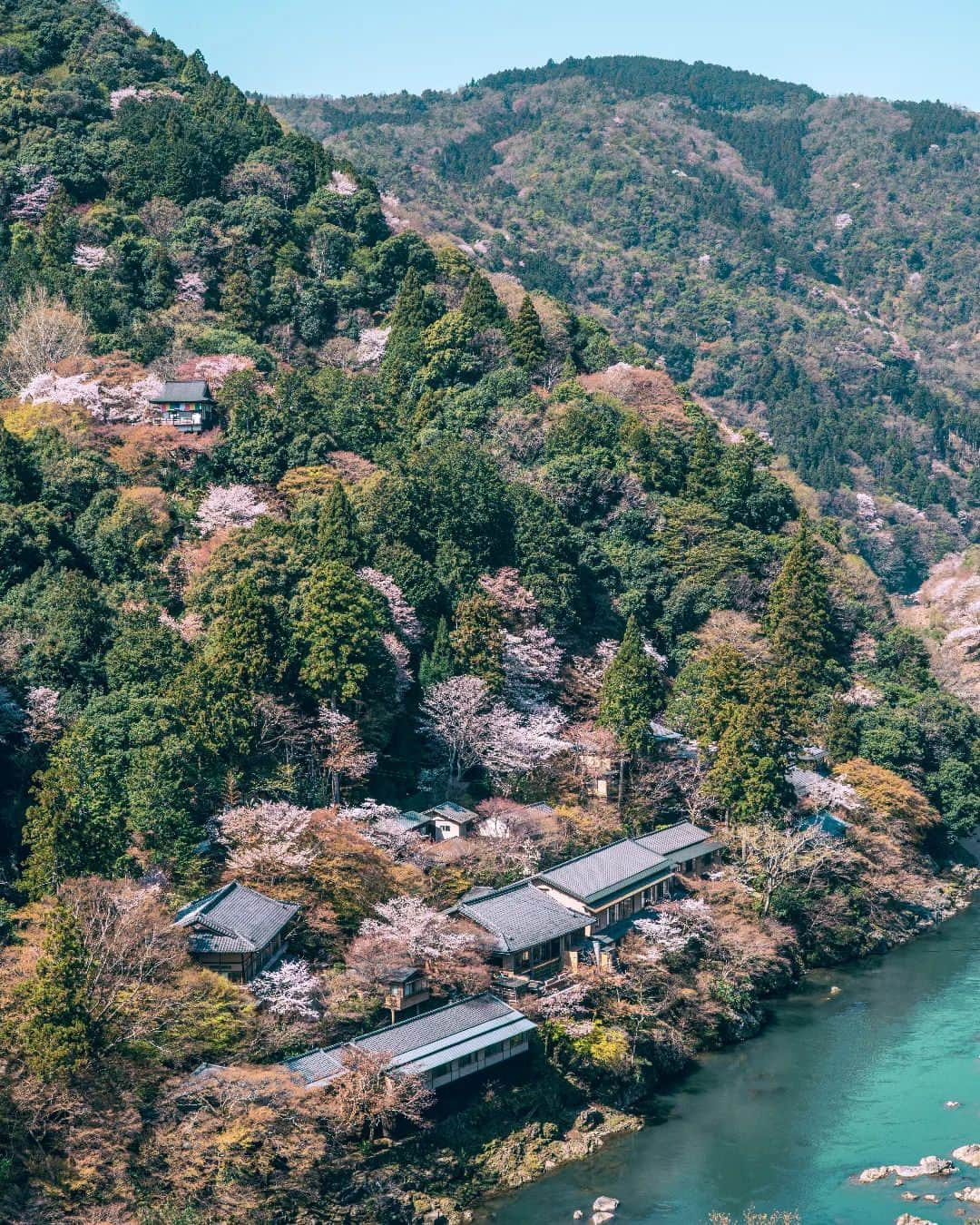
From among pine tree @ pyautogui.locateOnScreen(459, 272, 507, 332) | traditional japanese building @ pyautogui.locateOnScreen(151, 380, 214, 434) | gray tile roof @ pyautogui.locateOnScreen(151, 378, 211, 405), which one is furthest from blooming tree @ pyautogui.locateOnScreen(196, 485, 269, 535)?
pine tree @ pyautogui.locateOnScreen(459, 272, 507, 332)

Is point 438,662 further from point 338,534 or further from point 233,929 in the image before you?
point 233,929

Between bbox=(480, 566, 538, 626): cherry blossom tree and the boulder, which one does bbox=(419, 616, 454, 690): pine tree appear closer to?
bbox=(480, 566, 538, 626): cherry blossom tree

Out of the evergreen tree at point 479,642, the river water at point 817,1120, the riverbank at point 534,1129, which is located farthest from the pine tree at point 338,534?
the river water at point 817,1120

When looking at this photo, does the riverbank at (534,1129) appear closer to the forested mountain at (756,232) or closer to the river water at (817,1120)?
the river water at (817,1120)

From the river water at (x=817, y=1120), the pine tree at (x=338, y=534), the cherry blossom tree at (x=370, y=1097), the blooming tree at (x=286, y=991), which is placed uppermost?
the pine tree at (x=338, y=534)

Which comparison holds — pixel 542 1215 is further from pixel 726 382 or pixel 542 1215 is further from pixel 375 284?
pixel 726 382

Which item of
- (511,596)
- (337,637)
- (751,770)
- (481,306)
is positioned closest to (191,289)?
(481,306)
